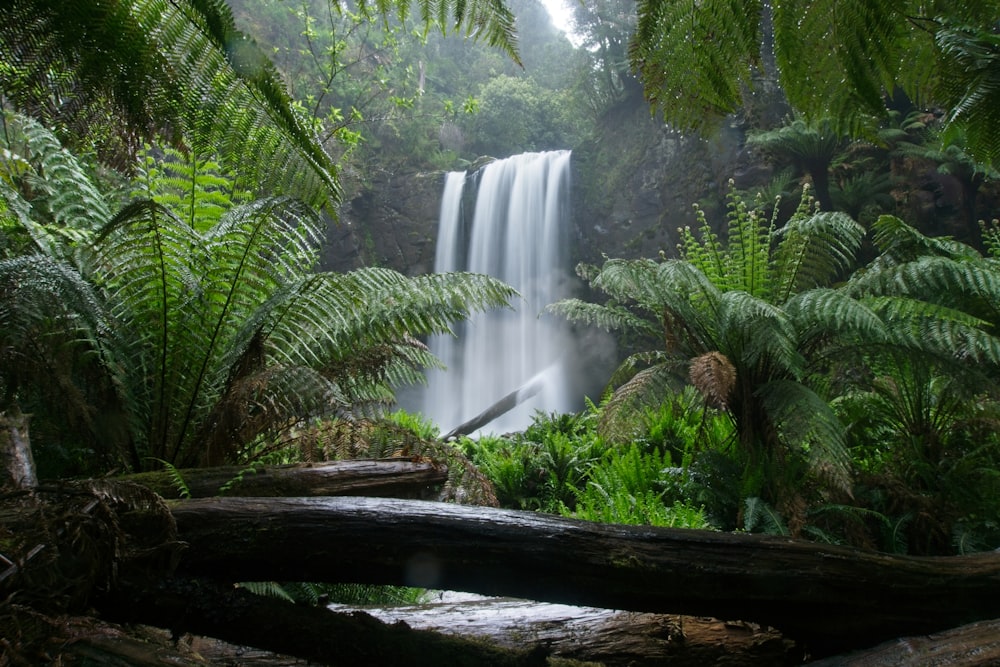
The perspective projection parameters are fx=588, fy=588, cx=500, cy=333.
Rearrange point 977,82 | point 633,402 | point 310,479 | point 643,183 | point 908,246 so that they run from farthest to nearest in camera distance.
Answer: point 643,183 < point 908,246 < point 633,402 < point 310,479 < point 977,82

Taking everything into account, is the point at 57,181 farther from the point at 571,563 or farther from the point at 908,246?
the point at 908,246

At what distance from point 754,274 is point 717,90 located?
94.4 inches

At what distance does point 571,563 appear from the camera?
4.31ft

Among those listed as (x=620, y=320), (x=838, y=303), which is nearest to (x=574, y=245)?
(x=620, y=320)

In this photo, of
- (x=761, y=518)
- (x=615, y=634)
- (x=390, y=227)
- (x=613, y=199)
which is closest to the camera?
(x=615, y=634)

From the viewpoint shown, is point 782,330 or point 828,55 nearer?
point 828,55

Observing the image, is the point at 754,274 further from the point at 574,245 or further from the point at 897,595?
the point at 574,245

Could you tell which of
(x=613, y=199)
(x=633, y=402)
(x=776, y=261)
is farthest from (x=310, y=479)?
(x=613, y=199)

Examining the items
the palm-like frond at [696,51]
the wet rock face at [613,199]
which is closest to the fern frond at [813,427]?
the palm-like frond at [696,51]

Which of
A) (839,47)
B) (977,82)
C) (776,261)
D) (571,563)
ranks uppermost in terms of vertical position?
(776,261)

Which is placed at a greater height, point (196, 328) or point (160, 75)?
point (160, 75)

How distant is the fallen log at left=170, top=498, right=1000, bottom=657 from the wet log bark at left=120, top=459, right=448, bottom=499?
2.43 feet

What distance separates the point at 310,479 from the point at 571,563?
1284 mm

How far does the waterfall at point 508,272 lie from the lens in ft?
39.2
